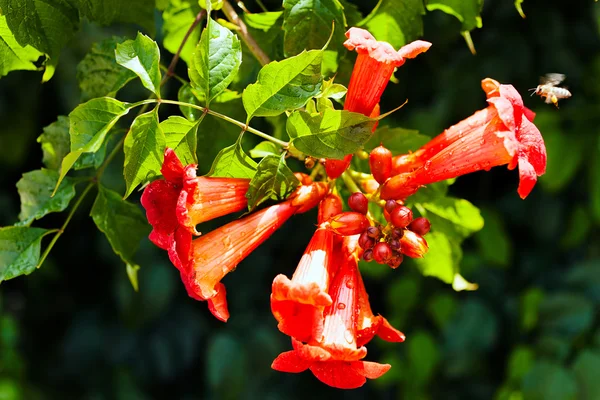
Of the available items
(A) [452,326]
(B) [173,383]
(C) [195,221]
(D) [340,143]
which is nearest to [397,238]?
(D) [340,143]

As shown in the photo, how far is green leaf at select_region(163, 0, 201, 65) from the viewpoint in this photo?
1.61 metres

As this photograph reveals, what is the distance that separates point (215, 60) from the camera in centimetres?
123

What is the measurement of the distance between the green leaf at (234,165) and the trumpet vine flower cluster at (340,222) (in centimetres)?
2

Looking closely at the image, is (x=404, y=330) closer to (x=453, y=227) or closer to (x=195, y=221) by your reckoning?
(x=453, y=227)

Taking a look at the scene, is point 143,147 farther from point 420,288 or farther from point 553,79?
point 420,288

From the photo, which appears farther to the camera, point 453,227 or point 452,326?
point 452,326

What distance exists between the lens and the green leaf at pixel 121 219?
1509mm

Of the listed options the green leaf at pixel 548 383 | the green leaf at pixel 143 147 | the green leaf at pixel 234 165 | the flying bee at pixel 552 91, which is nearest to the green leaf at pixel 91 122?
the green leaf at pixel 143 147

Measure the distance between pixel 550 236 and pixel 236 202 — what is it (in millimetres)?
2932

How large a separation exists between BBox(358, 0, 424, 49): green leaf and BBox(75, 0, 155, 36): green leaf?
48 cm

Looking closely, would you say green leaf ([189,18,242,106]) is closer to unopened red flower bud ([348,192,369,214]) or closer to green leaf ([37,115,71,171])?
unopened red flower bud ([348,192,369,214])

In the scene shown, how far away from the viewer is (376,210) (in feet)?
5.18

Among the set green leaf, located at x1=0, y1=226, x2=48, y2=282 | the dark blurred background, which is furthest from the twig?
the dark blurred background

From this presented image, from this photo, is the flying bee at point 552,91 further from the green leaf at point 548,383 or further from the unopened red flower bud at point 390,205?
the green leaf at point 548,383
